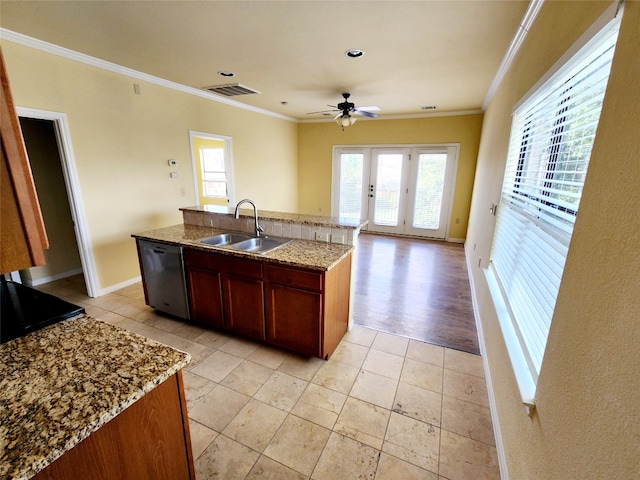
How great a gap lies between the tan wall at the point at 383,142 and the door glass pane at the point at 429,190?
0.30m

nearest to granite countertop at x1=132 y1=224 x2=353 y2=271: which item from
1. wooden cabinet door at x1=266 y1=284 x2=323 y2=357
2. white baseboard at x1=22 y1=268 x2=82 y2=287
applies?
wooden cabinet door at x1=266 y1=284 x2=323 y2=357

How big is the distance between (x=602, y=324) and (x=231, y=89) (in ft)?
15.3

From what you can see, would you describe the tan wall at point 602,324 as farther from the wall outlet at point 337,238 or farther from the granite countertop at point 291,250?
the wall outlet at point 337,238

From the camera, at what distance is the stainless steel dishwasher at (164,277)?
264 cm

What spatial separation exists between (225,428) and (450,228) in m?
5.73

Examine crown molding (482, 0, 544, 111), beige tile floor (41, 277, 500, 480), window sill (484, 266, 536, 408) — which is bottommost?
beige tile floor (41, 277, 500, 480)

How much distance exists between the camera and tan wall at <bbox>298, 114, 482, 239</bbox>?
5.69 m

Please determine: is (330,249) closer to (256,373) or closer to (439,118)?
(256,373)

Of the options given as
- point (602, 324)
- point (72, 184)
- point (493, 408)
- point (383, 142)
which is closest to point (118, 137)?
point (72, 184)

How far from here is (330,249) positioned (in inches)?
93.4

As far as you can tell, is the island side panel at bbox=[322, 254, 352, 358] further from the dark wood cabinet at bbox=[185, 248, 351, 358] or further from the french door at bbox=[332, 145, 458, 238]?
the french door at bbox=[332, 145, 458, 238]

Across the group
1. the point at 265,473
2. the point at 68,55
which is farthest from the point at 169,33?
the point at 265,473

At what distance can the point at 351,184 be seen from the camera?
22.6ft

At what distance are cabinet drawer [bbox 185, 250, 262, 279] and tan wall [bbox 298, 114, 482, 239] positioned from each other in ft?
16.3
